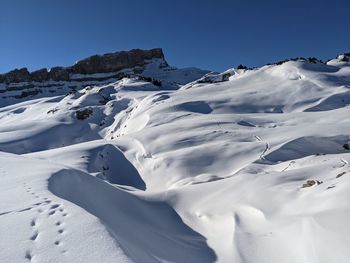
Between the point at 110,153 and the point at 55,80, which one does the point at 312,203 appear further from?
the point at 55,80

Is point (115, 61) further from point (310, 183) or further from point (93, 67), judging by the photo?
point (310, 183)

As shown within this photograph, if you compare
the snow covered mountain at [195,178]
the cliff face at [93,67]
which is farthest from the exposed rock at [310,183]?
the cliff face at [93,67]

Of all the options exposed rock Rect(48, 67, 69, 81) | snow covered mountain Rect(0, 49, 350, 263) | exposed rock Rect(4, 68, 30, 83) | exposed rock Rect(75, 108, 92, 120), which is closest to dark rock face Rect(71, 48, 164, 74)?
exposed rock Rect(48, 67, 69, 81)

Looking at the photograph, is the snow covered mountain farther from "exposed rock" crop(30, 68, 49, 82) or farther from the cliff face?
"exposed rock" crop(30, 68, 49, 82)

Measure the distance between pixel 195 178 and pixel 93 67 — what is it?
203ft

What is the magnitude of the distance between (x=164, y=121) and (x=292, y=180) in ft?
29.1

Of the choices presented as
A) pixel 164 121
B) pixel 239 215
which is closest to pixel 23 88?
pixel 164 121

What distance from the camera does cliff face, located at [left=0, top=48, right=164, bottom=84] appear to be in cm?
6575

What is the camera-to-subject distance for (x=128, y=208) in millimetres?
7008

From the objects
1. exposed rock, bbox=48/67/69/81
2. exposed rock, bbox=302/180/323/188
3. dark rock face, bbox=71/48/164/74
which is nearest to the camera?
exposed rock, bbox=302/180/323/188

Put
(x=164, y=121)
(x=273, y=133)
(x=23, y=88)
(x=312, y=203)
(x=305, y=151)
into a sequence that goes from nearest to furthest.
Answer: (x=312, y=203)
(x=305, y=151)
(x=273, y=133)
(x=164, y=121)
(x=23, y=88)

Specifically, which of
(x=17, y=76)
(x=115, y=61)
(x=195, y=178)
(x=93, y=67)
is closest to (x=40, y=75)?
(x=17, y=76)

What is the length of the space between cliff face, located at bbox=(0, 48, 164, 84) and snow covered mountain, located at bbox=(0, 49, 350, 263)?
45.9 meters

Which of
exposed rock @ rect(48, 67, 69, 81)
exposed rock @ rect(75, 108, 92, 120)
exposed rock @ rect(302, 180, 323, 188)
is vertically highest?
exposed rock @ rect(48, 67, 69, 81)
